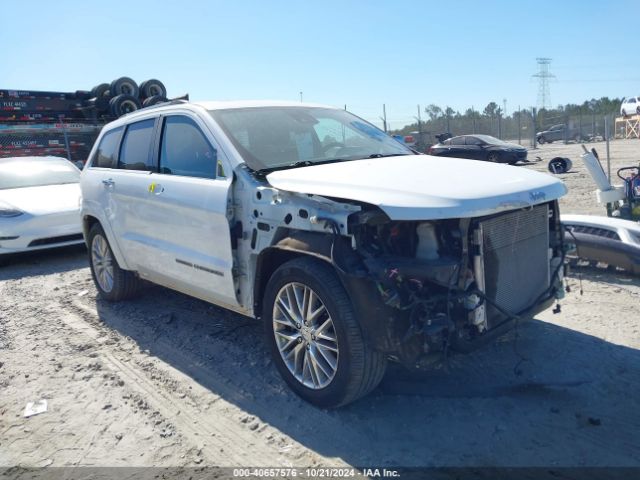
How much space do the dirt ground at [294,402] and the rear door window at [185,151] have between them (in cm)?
145

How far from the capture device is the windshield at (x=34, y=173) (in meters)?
8.82

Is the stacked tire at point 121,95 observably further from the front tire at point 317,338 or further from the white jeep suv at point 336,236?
the front tire at point 317,338

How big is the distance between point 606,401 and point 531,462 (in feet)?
2.84

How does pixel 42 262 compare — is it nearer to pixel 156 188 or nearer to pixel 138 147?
pixel 138 147

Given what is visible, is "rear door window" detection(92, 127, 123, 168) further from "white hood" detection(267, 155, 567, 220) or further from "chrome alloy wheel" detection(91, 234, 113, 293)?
"white hood" detection(267, 155, 567, 220)

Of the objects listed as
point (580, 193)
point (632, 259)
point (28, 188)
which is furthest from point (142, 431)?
point (580, 193)

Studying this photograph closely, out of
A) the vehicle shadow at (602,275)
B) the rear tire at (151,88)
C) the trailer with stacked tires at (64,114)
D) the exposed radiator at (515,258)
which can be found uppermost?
the rear tire at (151,88)

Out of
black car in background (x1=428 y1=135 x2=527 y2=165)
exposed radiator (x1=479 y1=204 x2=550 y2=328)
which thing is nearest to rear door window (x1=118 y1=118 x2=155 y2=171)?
exposed radiator (x1=479 y1=204 x2=550 y2=328)

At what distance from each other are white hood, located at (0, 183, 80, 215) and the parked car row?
378 cm

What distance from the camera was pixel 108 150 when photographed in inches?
219

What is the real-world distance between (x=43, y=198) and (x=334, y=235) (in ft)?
22.5

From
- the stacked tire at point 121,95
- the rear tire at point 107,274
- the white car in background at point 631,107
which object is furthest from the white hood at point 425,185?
the white car in background at point 631,107

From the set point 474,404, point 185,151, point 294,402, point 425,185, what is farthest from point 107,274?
point 474,404

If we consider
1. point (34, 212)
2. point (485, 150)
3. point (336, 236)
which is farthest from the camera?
point (485, 150)
